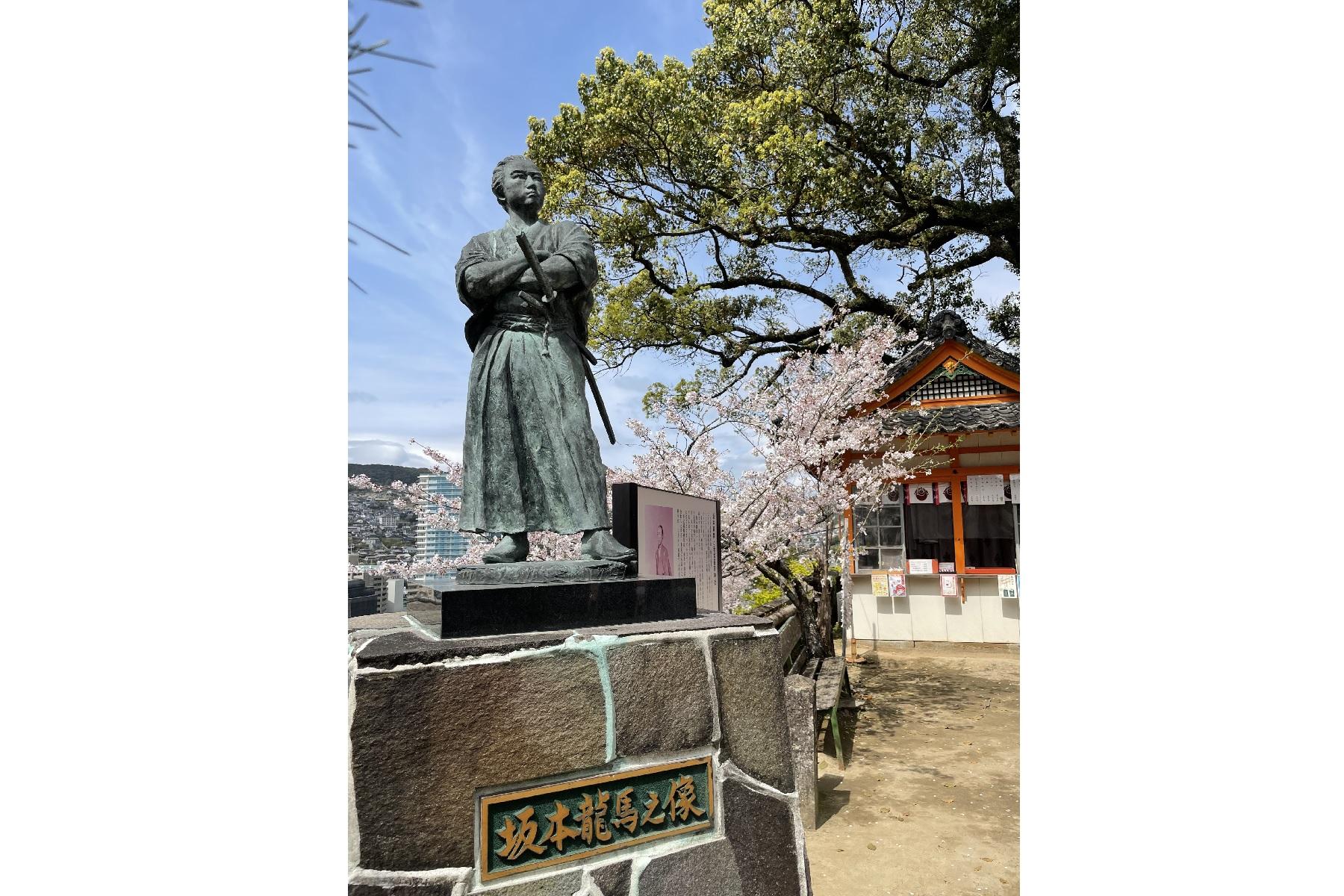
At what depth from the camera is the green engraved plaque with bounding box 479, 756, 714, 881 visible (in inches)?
77.5

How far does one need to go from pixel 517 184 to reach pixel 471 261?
395 millimetres

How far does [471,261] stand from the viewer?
2.74 m

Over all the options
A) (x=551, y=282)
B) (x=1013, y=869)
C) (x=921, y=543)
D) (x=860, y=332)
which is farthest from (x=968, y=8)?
(x=1013, y=869)

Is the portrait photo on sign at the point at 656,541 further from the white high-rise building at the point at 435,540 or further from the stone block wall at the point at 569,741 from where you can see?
the white high-rise building at the point at 435,540

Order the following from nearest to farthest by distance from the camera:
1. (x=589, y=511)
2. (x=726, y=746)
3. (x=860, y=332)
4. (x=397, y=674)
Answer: (x=397, y=674), (x=726, y=746), (x=589, y=511), (x=860, y=332)

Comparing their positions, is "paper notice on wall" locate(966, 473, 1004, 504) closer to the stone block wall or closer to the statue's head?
the stone block wall

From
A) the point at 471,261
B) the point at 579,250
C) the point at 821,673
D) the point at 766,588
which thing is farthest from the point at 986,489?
the point at 471,261

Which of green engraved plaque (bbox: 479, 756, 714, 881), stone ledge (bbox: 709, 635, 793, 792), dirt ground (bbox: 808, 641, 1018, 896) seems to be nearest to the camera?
green engraved plaque (bbox: 479, 756, 714, 881)

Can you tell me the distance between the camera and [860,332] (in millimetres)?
9258

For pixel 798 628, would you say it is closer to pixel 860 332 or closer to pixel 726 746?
pixel 860 332

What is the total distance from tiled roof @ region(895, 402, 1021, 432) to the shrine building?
0.08ft

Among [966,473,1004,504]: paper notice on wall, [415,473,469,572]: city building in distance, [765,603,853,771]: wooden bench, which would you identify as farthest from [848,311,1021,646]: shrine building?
[415,473,469,572]: city building in distance

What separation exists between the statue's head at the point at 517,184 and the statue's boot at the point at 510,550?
1.32 m

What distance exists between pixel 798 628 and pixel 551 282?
583 centimetres
